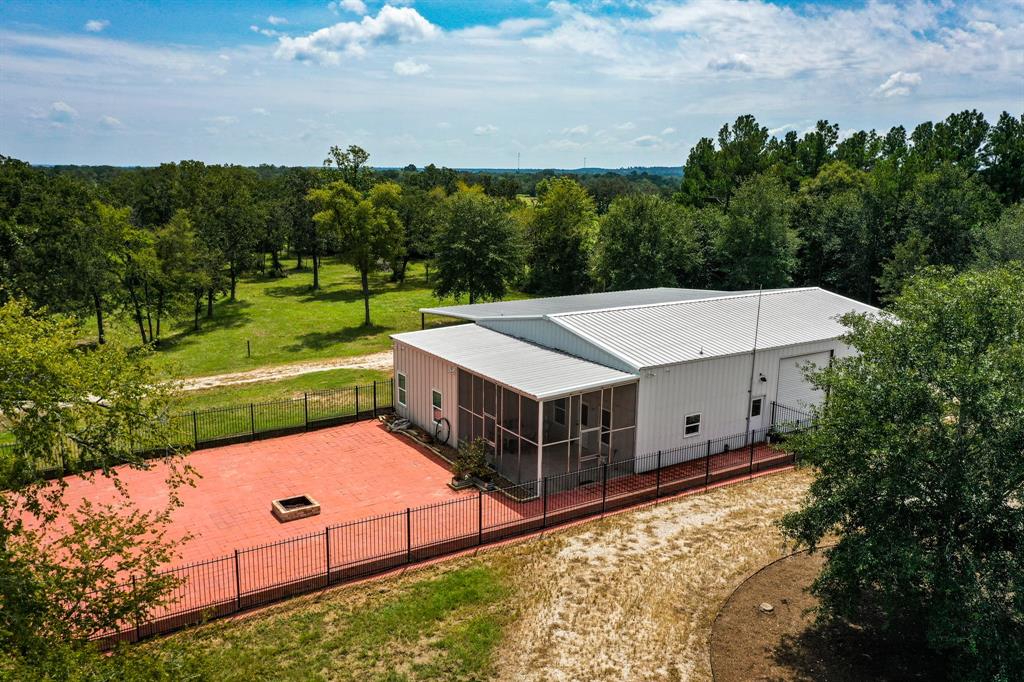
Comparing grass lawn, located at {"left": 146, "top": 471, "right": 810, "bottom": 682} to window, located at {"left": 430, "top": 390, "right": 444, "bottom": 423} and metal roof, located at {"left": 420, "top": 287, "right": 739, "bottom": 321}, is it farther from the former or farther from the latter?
metal roof, located at {"left": 420, "top": 287, "right": 739, "bottom": 321}

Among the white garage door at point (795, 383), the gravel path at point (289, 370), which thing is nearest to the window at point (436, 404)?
the gravel path at point (289, 370)

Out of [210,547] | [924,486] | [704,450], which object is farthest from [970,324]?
[210,547]

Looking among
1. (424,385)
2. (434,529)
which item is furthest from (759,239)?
(434,529)

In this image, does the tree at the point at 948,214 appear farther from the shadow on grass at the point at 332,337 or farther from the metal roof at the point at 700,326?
the shadow on grass at the point at 332,337

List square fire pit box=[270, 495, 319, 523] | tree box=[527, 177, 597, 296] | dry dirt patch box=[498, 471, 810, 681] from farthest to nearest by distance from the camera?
tree box=[527, 177, 597, 296] → square fire pit box=[270, 495, 319, 523] → dry dirt patch box=[498, 471, 810, 681]

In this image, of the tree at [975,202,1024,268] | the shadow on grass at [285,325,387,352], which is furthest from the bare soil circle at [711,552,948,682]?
the shadow on grass at [285,325,387,352]

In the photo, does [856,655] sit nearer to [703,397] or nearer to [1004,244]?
[703,397]
